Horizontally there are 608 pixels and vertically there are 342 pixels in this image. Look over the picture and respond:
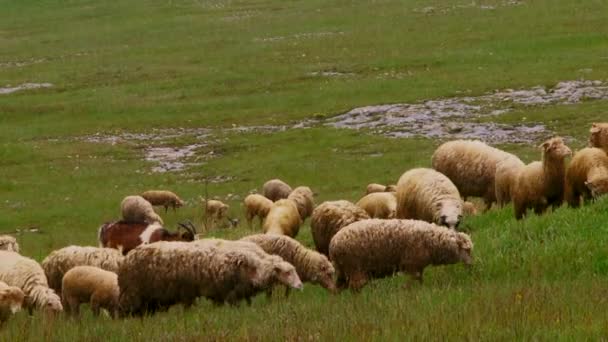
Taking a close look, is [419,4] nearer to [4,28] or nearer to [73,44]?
[73,44]

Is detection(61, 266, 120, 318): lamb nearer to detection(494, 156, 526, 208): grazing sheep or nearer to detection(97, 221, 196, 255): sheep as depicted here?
detection(97, 221, 196, 255): sheep

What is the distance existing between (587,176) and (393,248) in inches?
161

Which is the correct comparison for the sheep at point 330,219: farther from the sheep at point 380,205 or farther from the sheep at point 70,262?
the sheep at point 70,262

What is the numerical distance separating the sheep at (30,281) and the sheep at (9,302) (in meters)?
0.94

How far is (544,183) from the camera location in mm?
16875

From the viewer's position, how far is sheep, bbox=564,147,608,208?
16.0 m

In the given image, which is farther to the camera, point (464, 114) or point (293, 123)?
point (293, 123)

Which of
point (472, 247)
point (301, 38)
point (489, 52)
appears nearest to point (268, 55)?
point (301, 38)

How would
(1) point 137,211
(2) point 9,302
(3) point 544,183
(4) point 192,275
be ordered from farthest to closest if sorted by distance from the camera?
(1) point 137,211, (3) point 544,183, (4) point 192,275, (2) point 9,302

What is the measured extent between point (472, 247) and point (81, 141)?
3052cm

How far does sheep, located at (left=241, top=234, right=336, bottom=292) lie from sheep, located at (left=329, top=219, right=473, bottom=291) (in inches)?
17.8

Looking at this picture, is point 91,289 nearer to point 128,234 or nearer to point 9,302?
point 9,302

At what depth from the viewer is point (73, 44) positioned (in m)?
71.9

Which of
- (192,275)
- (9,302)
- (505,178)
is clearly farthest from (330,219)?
(9,302)
